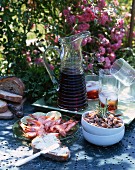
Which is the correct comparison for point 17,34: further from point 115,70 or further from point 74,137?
point 74,137

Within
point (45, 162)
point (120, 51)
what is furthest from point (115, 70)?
point (120, 51)

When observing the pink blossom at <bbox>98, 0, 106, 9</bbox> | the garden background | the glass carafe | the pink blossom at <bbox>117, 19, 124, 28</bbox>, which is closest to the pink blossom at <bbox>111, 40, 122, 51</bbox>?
the garden background

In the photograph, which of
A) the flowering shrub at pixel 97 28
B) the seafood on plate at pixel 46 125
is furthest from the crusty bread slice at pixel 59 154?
the flowering shrub at pixel 97 28

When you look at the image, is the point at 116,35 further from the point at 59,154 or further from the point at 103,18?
the point at 59,154

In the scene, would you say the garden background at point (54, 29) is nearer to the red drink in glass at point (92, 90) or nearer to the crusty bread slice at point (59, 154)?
the red drink in glass at point (92, 90)

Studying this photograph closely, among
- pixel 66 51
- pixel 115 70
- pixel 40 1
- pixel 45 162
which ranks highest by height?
pixel 40 1

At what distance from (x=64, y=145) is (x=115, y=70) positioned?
1.70ft

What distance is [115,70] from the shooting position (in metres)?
1.75

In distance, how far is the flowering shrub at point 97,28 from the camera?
2.20 meters

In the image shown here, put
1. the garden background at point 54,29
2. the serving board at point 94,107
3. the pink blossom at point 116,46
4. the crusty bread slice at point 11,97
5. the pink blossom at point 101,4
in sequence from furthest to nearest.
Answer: the pink blossom at point 116,46 → the pink blossom at point 101,4 → the garden background at point 54,29 → the crusty bread slice at point 11,97 → the serving board at point 94,107

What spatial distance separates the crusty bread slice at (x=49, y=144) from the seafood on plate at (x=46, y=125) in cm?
5

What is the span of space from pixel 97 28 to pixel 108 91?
2.95 ft

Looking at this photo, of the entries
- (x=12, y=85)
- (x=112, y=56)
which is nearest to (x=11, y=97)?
(x=12, y=85)

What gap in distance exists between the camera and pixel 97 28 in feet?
8.04
